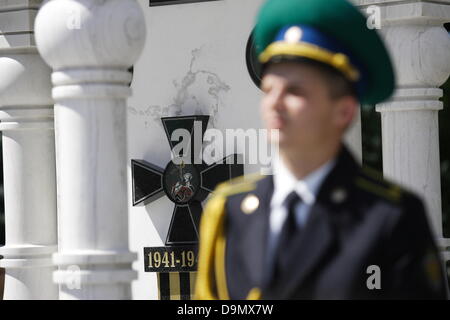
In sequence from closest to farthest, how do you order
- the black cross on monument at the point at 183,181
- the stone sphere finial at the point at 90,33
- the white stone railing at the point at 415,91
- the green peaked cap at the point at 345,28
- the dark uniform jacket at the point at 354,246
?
the dark uniform jacket at the point at 354,246 < the green peaked cap at the point at 345,28 < the stone sphere finial at the point at 90,33 < the white stone railing at the point at 415,91 < the black cross on monument at the point at 183,181

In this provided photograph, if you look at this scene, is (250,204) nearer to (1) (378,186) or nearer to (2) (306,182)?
(2) (306,182)

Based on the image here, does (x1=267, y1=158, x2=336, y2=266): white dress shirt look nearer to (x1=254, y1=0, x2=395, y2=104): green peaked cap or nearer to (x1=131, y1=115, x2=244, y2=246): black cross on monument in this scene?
(x1=254, y1=0, x2=395, y2=104): green peaked cap

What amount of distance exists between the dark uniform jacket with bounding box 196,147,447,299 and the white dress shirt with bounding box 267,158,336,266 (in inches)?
0.6

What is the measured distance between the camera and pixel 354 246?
109 inches

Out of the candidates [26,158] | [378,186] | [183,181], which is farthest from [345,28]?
[183,181]

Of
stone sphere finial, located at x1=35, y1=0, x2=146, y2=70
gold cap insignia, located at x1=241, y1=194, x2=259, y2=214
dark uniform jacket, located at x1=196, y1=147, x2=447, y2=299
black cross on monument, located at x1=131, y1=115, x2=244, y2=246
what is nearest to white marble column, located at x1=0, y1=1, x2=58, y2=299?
black cross on monument, located at x1=131, y1=115, x2=244, y2=246

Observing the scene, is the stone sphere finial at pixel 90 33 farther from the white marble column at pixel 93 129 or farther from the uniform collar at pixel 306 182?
the uniform collar at pixel 306 182

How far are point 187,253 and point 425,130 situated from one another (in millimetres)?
2803

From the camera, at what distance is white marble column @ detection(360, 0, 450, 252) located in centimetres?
891

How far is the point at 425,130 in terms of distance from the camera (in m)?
9.15

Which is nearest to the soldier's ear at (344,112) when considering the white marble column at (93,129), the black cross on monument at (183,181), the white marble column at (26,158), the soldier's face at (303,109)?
the soldier's face at (303,109)

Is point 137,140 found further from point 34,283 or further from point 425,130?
point 425,130

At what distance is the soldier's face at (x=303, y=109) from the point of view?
2.76 m
